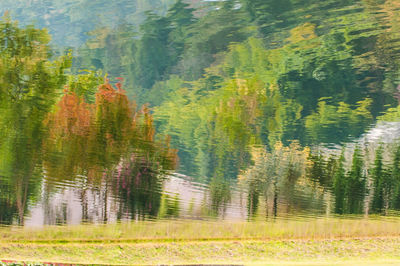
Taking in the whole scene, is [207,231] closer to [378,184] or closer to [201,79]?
[201,79]

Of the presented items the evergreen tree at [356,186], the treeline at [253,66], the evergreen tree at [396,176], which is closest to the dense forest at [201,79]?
the treeline at [253,66]

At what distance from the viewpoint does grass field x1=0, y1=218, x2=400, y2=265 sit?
2.45m

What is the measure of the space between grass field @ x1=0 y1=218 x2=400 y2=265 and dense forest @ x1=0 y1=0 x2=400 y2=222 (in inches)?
17.0

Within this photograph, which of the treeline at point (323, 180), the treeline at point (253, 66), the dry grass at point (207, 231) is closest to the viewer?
the treeline at point (253, 66)

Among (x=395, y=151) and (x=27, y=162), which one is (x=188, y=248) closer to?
(x=27, y=162)

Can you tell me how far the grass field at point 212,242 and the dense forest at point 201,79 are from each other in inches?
17.0

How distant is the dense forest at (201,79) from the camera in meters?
2.11

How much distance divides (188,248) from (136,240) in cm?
34

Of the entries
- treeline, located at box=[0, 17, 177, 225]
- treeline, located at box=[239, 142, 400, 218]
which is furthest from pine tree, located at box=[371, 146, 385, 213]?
treeline, located at box=[0, 17, 177, 225]

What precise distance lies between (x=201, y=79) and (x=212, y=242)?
1.05 m

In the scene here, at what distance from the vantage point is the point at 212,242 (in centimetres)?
250

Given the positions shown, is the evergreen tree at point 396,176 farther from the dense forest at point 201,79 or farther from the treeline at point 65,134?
the treeline at point 65,134

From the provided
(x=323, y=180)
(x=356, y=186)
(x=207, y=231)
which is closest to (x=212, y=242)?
(x=207, y=231)

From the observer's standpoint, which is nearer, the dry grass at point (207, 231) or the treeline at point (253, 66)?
the treeline at point (253, 66)
